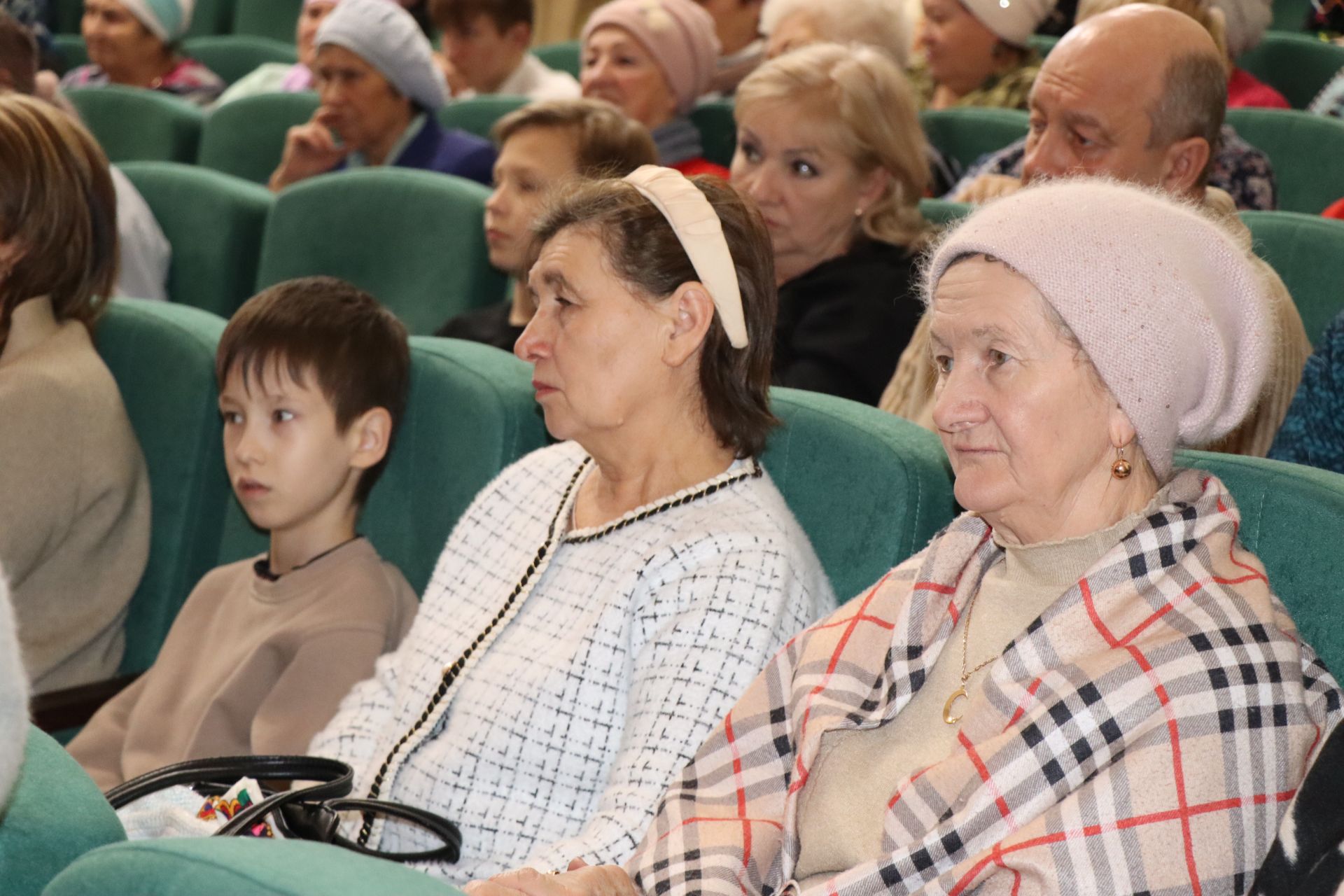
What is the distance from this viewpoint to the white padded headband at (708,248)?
181 centimetres

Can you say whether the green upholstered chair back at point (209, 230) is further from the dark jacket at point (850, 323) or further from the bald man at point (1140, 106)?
the bald man at point (1140, 106)

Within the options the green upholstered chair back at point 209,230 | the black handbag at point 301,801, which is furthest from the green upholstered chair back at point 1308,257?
the green upholstered chair back at point 209,230

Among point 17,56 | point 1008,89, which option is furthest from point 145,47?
point 1008,89

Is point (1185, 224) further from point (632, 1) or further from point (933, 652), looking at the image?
point (632, 1)

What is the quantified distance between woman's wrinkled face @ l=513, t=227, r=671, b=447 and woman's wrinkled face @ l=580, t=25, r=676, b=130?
7.54 ft

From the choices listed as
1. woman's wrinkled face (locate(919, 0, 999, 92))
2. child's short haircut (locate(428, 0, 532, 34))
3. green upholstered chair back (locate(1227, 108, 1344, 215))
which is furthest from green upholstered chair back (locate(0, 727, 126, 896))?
child's short haircut (locate(428, 0, 532, 34))

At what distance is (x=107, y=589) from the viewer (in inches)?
95.3

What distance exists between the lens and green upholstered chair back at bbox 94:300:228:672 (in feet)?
8.02

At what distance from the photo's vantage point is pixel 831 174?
2.75 m

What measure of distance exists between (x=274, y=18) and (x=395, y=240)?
4.81 metres

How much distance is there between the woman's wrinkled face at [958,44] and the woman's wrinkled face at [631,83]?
0.72 meters

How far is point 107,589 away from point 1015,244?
1.64m

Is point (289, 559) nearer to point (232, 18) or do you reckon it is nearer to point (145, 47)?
point (145, 47)

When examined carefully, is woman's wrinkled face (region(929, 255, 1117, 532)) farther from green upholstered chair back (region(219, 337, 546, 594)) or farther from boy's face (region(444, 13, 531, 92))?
boy's face (region(444, 13, 531, 92))
